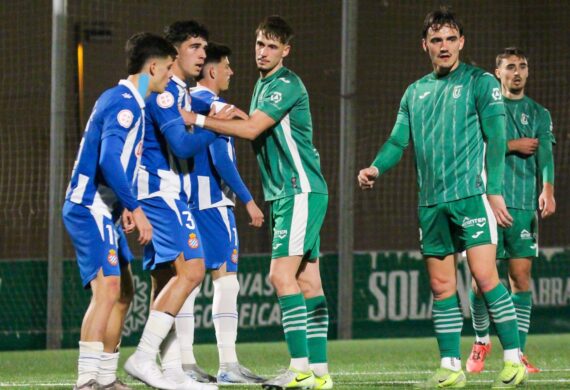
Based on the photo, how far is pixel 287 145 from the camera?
6.58 m

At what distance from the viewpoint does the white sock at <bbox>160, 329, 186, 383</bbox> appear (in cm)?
613

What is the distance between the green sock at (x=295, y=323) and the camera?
6.37 metres

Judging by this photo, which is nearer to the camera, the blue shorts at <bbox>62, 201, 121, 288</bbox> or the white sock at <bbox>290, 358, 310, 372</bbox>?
the blue shorts at <bbox>62, 201, 121, 288</bbox>

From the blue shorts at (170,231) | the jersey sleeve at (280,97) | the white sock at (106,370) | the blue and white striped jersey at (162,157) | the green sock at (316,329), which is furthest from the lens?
the green sock at (316,329)

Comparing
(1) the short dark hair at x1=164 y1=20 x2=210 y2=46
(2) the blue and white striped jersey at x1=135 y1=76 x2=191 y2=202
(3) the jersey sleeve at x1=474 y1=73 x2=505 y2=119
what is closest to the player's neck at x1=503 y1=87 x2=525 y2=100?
(3) the jersey sleeve at x1=474 y1=73 x2=505 y2=119

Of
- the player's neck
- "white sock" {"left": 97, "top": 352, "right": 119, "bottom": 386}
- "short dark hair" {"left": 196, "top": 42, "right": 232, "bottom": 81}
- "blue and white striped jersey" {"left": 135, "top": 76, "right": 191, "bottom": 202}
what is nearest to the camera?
"white sock" {"left": 97, "top": 352, "right": 119, "bottom": 386}

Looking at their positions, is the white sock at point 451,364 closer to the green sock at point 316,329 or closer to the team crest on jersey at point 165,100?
the green sock at point 316,329

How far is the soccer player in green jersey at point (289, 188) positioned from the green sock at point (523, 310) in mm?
2008

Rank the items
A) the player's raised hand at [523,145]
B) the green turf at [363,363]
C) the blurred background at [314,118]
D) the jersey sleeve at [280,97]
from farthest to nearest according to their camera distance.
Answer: the blurred background at [314,118]
the player's raised hand at [523,145]
the green turf at [363,363]
the jersey sleeve at [280,97]

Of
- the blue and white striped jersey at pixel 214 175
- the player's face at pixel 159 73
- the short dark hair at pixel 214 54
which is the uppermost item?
the short dark hair at pixel 214 54

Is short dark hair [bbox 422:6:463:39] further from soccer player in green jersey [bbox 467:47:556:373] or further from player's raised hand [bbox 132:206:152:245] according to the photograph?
player's raised hand [bbox 132:206:152:245]

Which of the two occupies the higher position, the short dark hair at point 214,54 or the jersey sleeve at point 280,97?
the short dark hair at point 214,54

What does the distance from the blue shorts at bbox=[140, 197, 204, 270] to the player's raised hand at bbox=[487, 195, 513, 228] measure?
165 centimetres

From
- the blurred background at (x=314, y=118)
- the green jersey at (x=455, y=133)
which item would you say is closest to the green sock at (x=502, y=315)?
the green jersey at (x=455, y=133)
